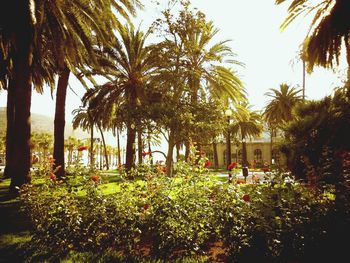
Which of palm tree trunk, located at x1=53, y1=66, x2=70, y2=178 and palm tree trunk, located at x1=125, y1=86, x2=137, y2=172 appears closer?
palm tree trunk, located at x1=53, y1=66, x2=70, y2=178

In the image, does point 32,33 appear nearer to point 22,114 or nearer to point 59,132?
point 22,114

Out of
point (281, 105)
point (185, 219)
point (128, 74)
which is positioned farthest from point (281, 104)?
point (185, 219)

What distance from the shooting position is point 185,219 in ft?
16.8

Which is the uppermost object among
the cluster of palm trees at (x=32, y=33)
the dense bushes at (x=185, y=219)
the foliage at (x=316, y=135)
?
the cluster of palm trees at (x=32, y=33)

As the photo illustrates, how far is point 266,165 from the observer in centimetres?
603

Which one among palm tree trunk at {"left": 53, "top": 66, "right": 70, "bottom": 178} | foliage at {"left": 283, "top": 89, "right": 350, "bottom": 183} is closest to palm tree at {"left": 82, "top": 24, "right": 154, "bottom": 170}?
palm tree trunk at {"left": 53, "top": 66, "right": 70, "bottom": 178}

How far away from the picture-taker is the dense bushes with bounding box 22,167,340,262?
475 cm

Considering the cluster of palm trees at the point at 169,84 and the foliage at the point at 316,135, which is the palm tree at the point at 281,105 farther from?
the foliage at the point at 316,135

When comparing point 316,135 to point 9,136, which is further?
point 9,136

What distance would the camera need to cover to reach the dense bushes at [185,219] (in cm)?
475

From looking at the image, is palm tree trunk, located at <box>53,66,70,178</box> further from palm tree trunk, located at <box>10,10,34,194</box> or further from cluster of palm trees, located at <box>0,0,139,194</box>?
palm tree trunk, located at <box>10,10,34,194</box>

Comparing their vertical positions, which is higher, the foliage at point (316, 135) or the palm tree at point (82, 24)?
the palm tree at point (82, 24)

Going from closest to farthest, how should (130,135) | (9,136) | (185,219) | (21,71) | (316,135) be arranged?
(185,219), (316,135), (21,71), (9,136), (130,135)

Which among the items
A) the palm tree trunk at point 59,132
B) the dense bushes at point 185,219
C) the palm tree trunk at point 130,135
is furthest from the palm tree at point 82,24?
the dense bushes at point 185,219
